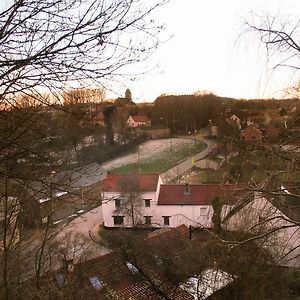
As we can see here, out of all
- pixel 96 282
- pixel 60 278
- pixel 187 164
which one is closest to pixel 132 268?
pixel 96 282

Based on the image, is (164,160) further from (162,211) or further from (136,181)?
(162,211)

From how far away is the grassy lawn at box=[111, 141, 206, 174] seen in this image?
3012 centimetres

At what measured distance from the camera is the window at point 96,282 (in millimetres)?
8459

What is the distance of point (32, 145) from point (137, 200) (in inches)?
595

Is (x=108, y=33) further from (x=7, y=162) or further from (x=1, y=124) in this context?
(x=7, y=162)

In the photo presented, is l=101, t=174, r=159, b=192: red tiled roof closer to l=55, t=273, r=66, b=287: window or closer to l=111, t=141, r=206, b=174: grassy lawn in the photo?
l=111, t=141, r=206, b=174: grassy lawn

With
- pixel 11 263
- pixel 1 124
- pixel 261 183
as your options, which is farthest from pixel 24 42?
pixel 11 263


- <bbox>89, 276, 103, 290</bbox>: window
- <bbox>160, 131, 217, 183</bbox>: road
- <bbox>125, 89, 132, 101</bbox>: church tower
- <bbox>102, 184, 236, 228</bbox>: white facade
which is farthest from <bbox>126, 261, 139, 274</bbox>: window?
<bbox>160, 131, 217, 183</bbox>: road

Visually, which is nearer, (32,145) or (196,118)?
(32,145)

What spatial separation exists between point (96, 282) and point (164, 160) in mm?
25777

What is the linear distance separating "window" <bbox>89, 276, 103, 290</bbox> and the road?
17021 millimetres

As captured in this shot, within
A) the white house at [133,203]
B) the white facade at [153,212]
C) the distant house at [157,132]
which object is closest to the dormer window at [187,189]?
the white facade at [153,212]

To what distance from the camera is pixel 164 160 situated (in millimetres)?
34344

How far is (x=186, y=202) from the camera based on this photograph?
1808 cm
